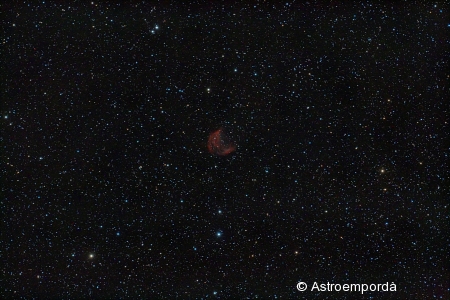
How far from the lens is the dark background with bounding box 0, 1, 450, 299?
45 cm

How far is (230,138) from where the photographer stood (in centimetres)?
45

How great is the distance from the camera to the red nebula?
1.47 feet

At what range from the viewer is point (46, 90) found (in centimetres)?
45

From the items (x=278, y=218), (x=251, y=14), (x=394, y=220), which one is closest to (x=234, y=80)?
(x=251, y=14)

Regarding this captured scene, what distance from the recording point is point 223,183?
0.45 meters

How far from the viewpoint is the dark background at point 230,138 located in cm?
45

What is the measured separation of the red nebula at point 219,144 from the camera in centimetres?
45

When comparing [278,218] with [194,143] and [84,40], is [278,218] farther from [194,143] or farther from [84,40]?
[84,40]

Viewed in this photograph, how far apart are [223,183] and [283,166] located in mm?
96

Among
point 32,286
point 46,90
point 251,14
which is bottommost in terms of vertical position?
point 32,286

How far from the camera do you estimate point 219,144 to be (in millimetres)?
448

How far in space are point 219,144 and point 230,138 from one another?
19 millimetres

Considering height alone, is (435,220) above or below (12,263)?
above

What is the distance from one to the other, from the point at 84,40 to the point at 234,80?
0.80 ft
